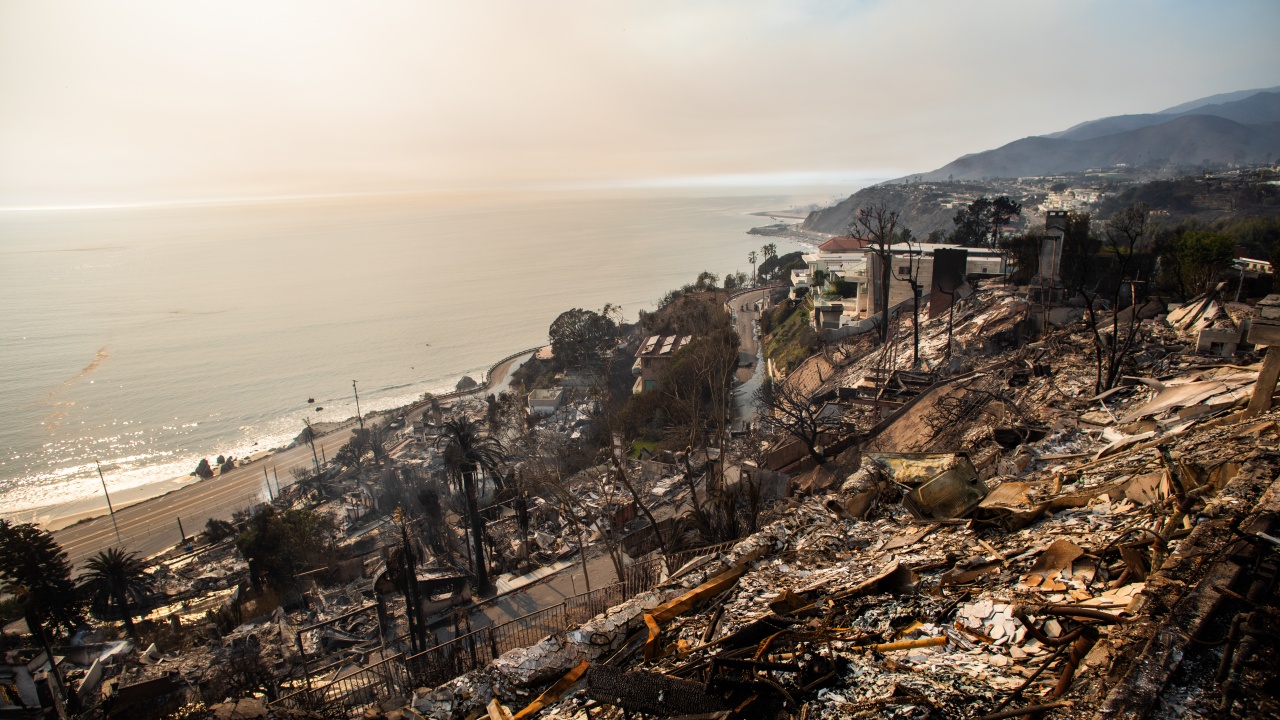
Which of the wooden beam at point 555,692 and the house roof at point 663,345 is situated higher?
the wooden beam at point 555,692

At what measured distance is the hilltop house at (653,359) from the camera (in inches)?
990

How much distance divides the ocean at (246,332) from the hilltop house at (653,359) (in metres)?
12.1

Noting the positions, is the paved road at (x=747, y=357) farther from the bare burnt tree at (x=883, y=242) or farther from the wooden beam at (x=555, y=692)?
the wooden beam at (x=555, y=692)

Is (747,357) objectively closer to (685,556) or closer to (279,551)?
(279,551)


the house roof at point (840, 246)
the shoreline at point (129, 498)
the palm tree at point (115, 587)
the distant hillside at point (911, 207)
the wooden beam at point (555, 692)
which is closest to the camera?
the wooden beam at point (555, 692)

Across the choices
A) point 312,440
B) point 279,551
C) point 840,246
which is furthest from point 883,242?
point 840,246

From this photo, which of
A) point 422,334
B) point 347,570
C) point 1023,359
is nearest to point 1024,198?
point 422,334

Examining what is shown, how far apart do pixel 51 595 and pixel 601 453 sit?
43.4ft

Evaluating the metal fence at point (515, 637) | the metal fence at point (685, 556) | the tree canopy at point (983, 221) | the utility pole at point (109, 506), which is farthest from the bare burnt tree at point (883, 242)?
the utility pole at point (109, 506)

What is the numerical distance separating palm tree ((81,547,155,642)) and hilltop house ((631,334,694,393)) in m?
16.3

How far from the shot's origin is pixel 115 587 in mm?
14305

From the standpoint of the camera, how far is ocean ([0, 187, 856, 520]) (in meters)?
27.8

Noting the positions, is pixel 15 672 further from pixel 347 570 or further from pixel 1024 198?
pixel 1024 198

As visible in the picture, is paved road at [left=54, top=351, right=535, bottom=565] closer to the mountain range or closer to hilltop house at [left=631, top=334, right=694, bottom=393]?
hilltop house at [left=631, top=334, right=694, bottom=393]
